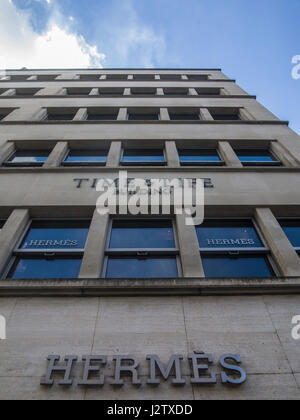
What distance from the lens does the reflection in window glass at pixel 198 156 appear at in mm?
11160

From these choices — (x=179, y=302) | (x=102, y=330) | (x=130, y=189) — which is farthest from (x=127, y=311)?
(x=130, y=189)

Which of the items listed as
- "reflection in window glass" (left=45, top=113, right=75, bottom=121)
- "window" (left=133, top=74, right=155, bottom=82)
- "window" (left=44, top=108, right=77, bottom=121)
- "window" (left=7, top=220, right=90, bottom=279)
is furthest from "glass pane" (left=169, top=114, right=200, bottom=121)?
"window" (left=7, top=220, right=90, bottom=279)

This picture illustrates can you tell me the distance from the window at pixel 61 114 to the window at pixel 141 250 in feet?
36.1

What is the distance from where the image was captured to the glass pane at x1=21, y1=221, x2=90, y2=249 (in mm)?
7461

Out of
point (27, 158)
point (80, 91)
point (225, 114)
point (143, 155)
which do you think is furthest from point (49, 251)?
point (80, 91)

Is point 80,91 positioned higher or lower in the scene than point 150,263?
higher

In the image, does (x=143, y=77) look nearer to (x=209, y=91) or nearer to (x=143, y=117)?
(x=209, y=91)

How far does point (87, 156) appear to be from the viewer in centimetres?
1177

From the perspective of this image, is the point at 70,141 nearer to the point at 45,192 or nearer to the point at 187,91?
the point at 45,192

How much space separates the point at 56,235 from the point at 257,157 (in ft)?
31.6

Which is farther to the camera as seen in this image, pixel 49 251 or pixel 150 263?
pixel 49 251

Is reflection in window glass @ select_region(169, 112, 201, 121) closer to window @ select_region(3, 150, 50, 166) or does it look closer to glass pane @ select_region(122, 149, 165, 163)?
glass pane @ select_region(122, 149, 165, 163)

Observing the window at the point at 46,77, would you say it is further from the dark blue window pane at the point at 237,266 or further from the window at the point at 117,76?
the dark blue window pane at the point at 237,266

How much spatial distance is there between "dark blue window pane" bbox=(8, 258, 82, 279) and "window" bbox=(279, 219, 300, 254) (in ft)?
21.3
